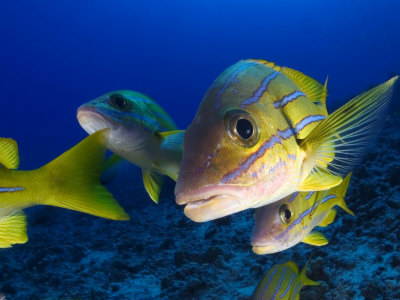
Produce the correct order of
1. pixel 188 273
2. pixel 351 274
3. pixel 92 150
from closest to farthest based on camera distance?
pixel 92 150 → pixel 351 274 → pixel 188 273

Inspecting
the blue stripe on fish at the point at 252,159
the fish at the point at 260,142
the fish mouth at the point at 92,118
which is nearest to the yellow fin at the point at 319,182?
the fish at the point at 260,142

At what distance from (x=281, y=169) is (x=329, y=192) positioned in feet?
4.98

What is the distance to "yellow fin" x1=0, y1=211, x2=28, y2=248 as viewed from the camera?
206cm

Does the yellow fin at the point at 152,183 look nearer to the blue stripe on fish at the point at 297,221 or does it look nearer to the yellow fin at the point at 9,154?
the yellow fin at the point at 9,154

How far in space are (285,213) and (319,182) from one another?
722mm

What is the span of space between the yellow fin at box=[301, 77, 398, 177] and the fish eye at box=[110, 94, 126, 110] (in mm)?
1881

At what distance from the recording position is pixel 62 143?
8938cm

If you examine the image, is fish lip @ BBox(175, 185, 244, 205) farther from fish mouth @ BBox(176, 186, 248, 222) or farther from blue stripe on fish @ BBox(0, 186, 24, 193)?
blue stripe on fish @ BBox(0, 186, 24, 193)

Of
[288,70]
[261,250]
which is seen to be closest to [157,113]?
[288,70]

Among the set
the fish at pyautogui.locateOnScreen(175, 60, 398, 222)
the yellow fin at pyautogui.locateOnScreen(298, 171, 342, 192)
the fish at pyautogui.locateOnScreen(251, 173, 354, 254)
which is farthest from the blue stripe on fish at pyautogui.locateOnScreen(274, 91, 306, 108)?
the fish at pyautogui.locateOnScreen(251, 173, 354, 254)

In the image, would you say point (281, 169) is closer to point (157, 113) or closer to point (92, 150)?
point (92, 150)

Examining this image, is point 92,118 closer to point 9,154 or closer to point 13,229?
point 9,154

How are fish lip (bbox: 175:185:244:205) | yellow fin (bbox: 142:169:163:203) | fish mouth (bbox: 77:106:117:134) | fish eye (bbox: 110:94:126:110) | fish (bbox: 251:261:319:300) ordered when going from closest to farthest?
fish lip (bbox: 175:185:244:205) < fish (bbox: 251:261:319:300) < fish mouth (bbox: 77:106:117:134) < fish eye (bbox: 110:94:126:110) < yellow fin (bbox: 142:169:163:203)

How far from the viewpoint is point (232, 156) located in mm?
1228
